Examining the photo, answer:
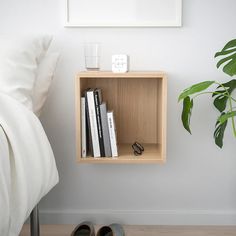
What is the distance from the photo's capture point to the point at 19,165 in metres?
1.10

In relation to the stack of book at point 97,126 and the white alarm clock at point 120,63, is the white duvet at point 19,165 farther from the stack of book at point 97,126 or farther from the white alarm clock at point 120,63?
the white alarm clock at point 120,63

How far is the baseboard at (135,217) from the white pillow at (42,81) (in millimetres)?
625

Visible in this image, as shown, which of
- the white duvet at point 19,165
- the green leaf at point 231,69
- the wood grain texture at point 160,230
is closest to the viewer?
the white duvet at point 19,165

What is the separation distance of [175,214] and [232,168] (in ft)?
1.25

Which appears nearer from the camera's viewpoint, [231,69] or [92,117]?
[231,69]

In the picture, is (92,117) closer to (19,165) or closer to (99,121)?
(99,121)

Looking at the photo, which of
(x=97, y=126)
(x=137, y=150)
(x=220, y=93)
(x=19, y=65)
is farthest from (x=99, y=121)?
(x=220, y=93)

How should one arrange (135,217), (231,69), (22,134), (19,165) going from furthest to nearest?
(135,217) → (231,69) → (22,134) → (19,165)

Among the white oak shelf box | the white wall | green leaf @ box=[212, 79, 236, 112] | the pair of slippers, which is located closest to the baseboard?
the white wall

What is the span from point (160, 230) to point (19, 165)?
104cm

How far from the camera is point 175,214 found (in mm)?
1983

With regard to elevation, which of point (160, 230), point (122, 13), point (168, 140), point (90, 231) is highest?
point (122, 13)

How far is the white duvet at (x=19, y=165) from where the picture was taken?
3.31 ft

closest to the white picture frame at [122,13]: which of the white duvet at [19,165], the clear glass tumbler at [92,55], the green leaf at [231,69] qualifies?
the clear glass tumbler at [92,55]
